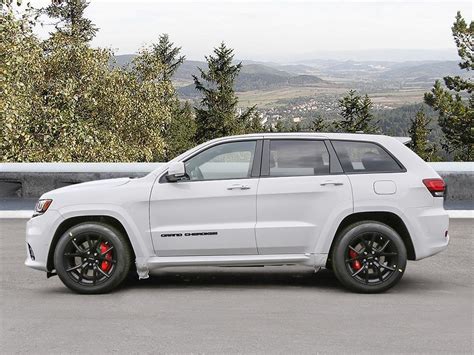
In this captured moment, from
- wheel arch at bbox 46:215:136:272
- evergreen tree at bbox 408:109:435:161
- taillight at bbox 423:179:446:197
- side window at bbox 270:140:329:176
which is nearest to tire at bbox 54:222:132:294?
wheel arch at bbox 46:215:136:272

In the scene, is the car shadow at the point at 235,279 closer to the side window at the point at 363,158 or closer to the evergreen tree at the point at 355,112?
the side window at the point at 363,158

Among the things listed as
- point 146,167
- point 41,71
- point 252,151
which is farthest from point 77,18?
point 252,151

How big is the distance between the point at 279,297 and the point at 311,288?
55 cm

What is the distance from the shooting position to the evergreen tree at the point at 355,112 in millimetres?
103812

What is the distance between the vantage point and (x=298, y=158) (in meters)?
7.93

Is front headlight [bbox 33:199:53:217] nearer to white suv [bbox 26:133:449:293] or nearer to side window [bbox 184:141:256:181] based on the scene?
white suv [bbox 26:133:449:293]

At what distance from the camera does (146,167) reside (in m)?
14.1

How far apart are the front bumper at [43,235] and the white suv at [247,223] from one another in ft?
0.03

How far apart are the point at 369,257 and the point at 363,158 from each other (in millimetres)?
1044

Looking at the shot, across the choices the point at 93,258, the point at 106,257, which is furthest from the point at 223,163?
the point at 93,258

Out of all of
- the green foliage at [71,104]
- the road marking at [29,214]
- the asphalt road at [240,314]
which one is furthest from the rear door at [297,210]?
the green foliage at [71,104]

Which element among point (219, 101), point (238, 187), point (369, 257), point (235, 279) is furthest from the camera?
point (219, 101)

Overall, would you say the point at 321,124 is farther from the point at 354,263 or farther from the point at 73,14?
the point at 354,263

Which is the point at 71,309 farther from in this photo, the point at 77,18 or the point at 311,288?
the point at 77,18
